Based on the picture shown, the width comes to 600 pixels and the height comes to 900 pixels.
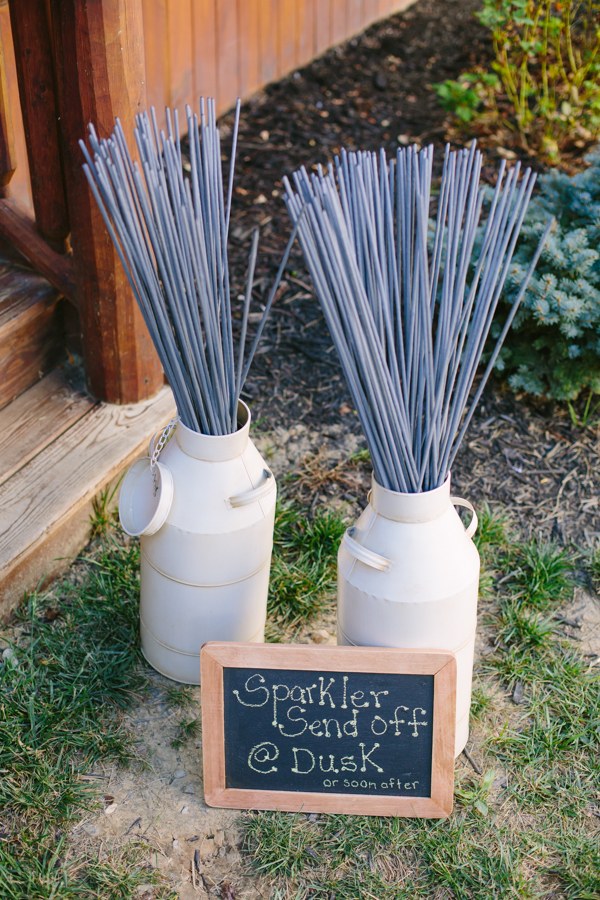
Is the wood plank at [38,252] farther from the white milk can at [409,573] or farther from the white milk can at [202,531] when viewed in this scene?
the white milk can at [409,573]

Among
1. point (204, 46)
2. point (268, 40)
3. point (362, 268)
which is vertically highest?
point (362, 268)

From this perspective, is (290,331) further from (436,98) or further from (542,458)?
(436,98)

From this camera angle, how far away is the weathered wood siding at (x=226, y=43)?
145 inches

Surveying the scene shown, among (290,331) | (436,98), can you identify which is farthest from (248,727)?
(436,98)

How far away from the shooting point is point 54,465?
8.34ft

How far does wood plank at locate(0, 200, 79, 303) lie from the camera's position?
2.62 meters

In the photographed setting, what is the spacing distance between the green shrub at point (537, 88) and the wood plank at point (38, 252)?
2.09m

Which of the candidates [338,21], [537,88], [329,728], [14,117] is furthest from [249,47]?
[329,728]

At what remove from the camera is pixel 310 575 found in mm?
2471

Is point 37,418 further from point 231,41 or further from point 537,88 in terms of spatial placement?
point 537,88

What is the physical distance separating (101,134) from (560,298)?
52.2 inches

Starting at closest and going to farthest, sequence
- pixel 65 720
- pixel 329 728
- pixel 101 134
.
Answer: pixel 329 728, pixel 65 720, pixel 101 134

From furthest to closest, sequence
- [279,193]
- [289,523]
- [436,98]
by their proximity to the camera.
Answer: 1. [436,98]
2. [279,193]
3. [289,523]

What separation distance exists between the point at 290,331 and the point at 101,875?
192 cm
